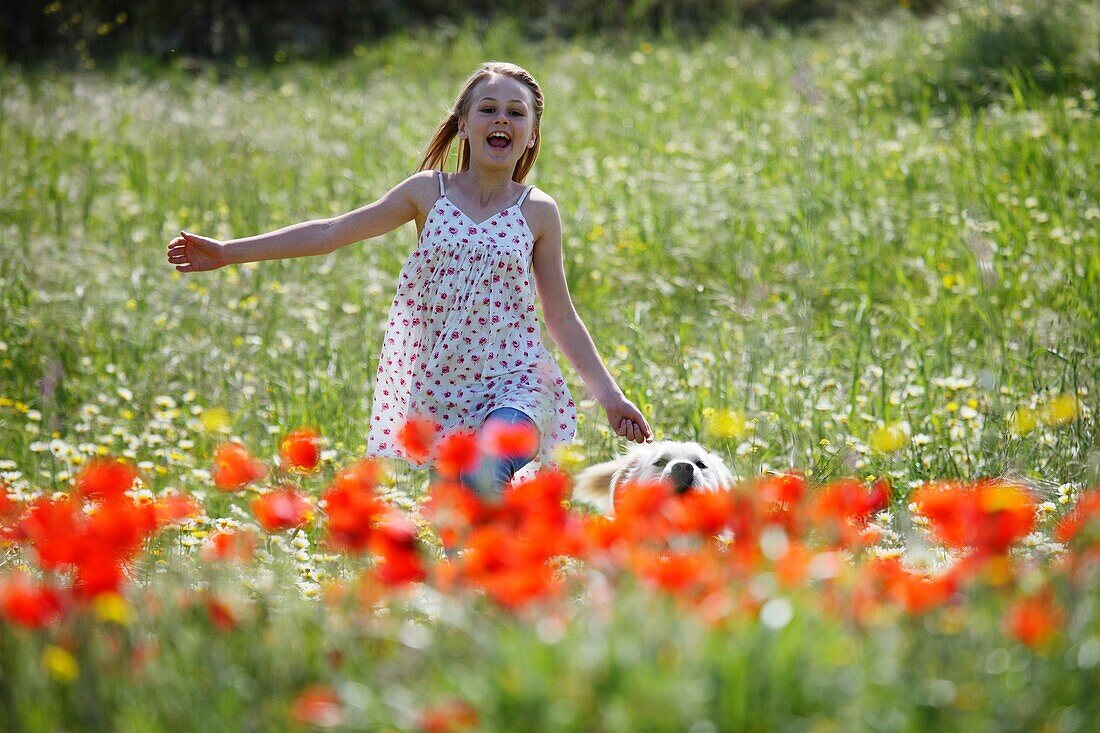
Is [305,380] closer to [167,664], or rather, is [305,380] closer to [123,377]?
[123,377]

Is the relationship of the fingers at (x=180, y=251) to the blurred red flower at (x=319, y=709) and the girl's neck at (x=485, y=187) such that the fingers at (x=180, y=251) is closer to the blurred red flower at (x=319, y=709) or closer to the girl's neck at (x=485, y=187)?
the girl's neck at (x=485, y=187)

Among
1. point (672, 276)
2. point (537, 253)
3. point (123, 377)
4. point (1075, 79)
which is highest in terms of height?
point (1075, 79)

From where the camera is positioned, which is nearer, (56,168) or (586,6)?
(56,168)

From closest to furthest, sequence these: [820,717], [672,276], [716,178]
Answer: [820,717] < [672,276] < [716,178]

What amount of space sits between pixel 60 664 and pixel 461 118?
240 cm

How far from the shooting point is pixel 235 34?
15641mm

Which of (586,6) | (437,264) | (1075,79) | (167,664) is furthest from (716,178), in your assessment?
(586,6)

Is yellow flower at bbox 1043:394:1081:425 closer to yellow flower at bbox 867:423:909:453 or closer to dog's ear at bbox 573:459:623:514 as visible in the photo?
yellow flower at bbox 867:423:909:453

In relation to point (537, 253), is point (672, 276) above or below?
below

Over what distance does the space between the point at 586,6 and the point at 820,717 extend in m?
13.8

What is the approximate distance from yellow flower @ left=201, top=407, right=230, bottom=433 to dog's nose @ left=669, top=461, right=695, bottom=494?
80.2 inches

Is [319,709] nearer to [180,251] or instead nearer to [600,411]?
[180,251]

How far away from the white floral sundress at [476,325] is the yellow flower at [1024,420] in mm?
1542

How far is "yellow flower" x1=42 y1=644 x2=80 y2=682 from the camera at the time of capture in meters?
1.84
